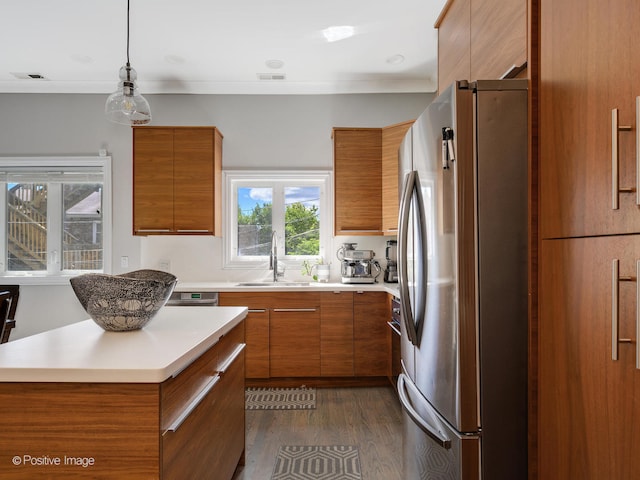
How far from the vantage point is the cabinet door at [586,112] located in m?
0.84

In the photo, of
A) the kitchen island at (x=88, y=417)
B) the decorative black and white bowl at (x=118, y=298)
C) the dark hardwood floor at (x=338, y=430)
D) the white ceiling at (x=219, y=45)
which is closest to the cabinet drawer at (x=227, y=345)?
the decorative black and white bowl at (x=118, y=298)

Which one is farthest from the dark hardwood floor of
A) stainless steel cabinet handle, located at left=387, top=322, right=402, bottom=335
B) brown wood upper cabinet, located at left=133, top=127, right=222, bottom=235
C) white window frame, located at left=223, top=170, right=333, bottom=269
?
brown wood upper cabinet, located at left=133, top=127, right=222, bottom=235

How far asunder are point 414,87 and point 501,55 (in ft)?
8.94

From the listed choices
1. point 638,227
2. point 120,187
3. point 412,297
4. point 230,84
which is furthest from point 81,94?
point 638,227

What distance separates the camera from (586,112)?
0.99 metres

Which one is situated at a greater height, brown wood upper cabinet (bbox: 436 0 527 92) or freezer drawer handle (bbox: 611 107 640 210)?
brown wood upper cabinet (bbox: 436 0 527 92)

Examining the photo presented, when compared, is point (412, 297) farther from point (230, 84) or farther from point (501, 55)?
point (230, 84)

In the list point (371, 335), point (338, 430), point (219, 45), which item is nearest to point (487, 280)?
point (338, 430)

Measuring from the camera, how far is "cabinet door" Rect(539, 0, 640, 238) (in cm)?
84

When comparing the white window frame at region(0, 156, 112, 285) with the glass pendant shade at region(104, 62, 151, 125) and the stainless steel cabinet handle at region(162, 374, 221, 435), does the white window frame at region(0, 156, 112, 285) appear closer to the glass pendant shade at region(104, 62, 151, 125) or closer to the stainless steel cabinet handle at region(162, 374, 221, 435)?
the glass pendant shade at region(104, 62, 151, 125)

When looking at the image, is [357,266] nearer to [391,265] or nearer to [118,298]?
[391,265]

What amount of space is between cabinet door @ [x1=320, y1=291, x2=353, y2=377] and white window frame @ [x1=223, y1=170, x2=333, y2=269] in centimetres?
73

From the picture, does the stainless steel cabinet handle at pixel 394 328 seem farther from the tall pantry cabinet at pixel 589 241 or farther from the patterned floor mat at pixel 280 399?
the tall pantry cabinet at pixel 589 241

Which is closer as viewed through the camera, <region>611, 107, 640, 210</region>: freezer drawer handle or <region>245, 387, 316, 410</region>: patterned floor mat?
<region>611, 107, 640, 210</region>: freezer drawer handle
